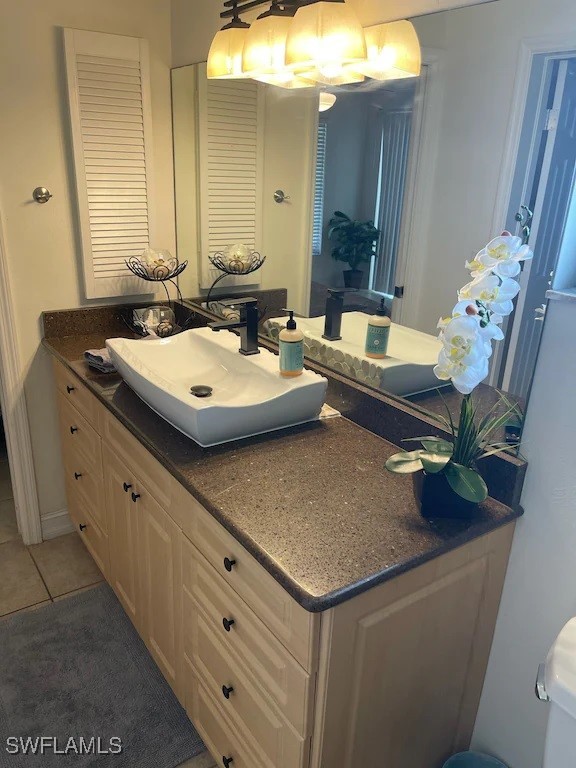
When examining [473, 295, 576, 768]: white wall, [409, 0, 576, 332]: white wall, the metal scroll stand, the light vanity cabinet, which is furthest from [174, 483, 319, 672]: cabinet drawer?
the metal scroll stand

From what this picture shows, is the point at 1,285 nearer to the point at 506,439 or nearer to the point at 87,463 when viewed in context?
the point at 87,463

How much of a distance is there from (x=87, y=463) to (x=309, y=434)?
38.7 inches

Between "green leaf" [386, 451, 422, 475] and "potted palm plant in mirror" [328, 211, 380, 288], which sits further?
"potted palm plant in mirror" [328, 211, 380, 288]

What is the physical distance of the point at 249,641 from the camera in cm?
120

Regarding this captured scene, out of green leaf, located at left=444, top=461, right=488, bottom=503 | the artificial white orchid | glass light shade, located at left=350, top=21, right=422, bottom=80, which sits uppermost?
glass light shade, located at left=350, top=21, right=422, bottom=80

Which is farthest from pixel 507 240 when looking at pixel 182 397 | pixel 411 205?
pixel 182 397

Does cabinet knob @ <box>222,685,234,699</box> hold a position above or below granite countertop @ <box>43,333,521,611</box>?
below

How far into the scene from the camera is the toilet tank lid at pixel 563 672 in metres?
0.94

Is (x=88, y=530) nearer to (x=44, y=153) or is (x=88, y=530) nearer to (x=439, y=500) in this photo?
(x=44, y=153)

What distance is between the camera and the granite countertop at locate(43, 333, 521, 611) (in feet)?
3.38

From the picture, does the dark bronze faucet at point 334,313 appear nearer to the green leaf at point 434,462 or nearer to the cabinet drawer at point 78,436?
the green leaf at point 434,462

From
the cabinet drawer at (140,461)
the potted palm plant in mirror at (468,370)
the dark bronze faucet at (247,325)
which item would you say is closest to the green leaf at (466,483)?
the potted palm plant in mirror at (468,370)

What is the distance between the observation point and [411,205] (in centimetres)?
144

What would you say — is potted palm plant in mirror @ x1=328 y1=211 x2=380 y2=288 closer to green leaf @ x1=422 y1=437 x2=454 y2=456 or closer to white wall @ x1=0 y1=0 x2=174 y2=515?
green leaf @ x1=422 y1=437 x2=454 y2=456
